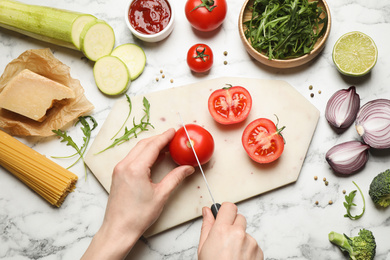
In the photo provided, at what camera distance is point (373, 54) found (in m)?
2.50

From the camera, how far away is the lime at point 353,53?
2516 millimetres

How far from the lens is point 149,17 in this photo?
263 centimetres

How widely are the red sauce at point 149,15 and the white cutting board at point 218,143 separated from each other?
0.44 m

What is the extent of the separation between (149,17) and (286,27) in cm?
92

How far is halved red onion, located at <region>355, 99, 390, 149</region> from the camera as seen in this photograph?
2.51 metres

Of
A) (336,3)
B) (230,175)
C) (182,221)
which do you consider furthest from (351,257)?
(336,3)

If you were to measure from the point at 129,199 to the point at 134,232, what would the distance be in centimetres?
21

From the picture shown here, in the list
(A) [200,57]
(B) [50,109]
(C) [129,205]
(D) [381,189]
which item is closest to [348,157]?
(D) [381,189]

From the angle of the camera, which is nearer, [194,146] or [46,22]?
[194,146]

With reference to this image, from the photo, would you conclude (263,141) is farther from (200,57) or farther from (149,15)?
(149,15)

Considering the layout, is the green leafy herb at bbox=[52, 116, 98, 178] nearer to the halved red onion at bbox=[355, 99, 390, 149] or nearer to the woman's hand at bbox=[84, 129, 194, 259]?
the woman's hand at bbox=[84, 129, 194, 259]

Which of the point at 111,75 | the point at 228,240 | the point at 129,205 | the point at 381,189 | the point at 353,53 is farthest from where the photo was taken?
the point at 111,75

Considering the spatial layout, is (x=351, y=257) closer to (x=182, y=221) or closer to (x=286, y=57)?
(x=182, y=221)

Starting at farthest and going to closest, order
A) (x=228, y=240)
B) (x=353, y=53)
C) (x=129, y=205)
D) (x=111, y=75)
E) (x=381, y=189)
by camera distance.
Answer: (x=111, y=75) < (x=353, y=53) < (x=381, y=189) < (x=129, y=205) < (x=228, y=240)
